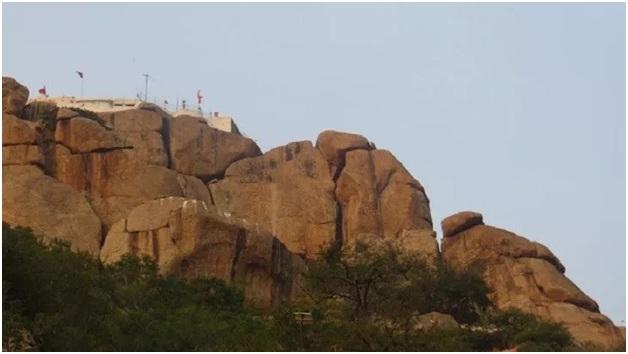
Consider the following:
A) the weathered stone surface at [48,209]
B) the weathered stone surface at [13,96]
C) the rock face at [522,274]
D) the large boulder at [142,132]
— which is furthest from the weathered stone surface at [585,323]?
the weathered stone surface at [13,96]

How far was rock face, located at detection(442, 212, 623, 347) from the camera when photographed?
4500 centimetres

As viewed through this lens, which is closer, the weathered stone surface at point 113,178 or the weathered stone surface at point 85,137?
the weathered stone surface at point 113,178

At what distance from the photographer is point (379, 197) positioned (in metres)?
49.9

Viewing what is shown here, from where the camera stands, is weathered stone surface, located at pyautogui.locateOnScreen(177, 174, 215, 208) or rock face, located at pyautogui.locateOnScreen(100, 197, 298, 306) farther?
weathered stone surface, located at pyautogui.locateOnScreen(177, 174, 215, 208)

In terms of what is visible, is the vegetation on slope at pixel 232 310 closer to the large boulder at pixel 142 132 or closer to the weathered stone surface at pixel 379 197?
the weathered stone surface at pixel 379 197

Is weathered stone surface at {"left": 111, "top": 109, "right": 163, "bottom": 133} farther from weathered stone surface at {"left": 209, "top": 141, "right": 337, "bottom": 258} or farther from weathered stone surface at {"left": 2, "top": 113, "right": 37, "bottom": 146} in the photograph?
weathered stone surface at {"left": 2, "top": 113, "right": 37, "bottom": 146}

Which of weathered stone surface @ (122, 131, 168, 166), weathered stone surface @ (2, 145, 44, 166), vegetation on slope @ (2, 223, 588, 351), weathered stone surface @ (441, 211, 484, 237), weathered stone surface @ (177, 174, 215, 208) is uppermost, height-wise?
weathered stone surface @ (122, 131, 168, 166)

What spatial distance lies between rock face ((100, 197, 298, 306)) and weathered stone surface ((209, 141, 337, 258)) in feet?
11.1

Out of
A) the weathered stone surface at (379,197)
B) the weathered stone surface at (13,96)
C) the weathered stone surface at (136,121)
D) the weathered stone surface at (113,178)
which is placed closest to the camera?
the weathered stone surface at (113,178)

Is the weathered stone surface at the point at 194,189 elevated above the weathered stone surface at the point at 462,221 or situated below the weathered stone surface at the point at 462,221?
above

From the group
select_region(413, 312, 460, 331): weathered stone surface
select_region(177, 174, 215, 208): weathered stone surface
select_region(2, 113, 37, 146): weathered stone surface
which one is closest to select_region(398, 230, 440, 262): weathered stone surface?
select_region(413, 312, 460, 331): weathered stone surface

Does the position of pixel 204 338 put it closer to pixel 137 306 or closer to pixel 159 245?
pixel 137 306

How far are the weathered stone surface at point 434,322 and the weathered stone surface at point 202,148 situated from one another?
12.0 m

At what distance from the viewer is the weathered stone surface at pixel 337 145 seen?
50.9m
